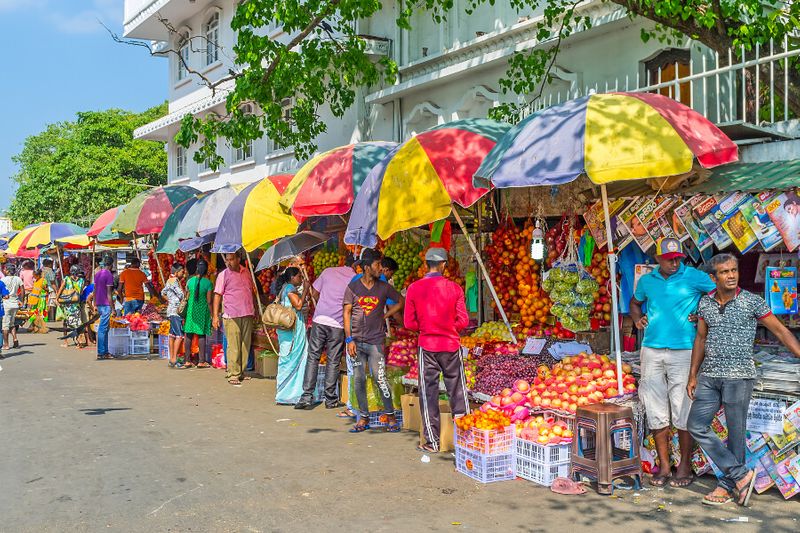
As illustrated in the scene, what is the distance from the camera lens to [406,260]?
10.9 metres

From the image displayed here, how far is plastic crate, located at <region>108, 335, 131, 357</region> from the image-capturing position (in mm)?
15945

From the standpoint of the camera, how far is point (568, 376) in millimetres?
7121

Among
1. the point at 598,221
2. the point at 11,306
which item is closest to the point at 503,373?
the point at 598,221

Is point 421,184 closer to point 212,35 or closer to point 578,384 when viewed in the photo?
point 578,384

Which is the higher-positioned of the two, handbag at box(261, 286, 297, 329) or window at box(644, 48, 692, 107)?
window at box(644, 48, 692, 107)

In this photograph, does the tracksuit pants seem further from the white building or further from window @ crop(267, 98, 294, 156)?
window @ crop(267, 98, 294, 156)

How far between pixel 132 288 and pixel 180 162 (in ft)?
34.5

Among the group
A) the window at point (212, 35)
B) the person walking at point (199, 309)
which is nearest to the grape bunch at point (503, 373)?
the person walking at point (199, 309)

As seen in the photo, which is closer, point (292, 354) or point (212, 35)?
point (292, 354)

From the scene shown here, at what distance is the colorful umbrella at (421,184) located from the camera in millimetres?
7738

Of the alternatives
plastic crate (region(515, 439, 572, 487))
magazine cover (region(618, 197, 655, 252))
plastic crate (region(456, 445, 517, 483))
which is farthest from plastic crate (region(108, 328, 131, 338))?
magazine cover (region(618, 197, 655, 252))

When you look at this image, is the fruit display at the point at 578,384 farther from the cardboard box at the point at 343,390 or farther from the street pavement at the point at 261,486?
the cardboard box at the point at 343,390

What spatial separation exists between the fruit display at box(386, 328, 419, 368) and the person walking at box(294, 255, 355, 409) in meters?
0.70

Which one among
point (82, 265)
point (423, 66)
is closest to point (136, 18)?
point (82, 265)
